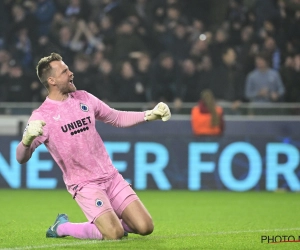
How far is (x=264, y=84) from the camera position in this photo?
14.2 metres

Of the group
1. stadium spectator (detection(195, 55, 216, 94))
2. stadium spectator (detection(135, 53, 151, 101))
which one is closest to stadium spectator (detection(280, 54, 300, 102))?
stadium spectator (detection(195, 55, 216, 94))

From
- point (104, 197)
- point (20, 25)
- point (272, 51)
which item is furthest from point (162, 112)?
point (20, 25)

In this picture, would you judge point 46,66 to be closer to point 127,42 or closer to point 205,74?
point 205,74

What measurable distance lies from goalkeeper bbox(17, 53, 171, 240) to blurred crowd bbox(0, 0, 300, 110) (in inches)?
270

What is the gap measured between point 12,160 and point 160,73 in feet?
10.2

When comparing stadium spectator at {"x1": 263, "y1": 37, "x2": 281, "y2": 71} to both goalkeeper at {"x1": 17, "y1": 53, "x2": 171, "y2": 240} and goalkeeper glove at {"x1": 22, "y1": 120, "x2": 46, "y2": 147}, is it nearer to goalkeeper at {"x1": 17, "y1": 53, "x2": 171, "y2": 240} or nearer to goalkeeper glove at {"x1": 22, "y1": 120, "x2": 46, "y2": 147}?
goalkeeper at {"x1": 17, "y1": 53, "x2": 171, "y2": 240}

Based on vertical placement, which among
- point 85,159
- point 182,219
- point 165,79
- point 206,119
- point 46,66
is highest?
point 46,66

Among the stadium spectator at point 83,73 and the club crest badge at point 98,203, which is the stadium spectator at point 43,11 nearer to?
the stadium spectator at point 83,73

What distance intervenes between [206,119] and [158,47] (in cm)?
224

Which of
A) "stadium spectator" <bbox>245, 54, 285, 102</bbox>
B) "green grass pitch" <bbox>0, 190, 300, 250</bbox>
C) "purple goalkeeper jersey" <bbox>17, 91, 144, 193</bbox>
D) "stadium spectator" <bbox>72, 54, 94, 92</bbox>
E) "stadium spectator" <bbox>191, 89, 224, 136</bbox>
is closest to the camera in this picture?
"green grass pitch" <bbox>0, 190, 300, 250</bbox>

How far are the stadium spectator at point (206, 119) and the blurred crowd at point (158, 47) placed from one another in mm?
480

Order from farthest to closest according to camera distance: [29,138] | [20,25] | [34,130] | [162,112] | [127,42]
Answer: [20,25] → [127,42] → [162,112] → [29,138] → [34,130]

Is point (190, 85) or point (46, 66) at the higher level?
point (46, 66)

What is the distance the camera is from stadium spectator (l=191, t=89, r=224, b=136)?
45.0 ft
